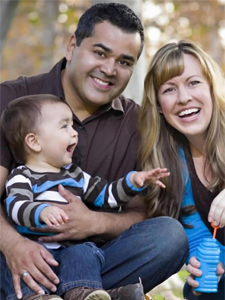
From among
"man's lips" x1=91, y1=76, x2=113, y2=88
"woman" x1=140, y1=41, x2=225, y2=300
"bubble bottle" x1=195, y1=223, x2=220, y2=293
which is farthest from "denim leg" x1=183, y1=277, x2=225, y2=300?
"man's lips" x1=91, y1=76, x2=113, y2=88

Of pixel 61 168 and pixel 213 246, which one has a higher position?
pixel 61 168

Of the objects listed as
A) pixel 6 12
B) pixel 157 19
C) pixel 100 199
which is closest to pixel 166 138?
pixel 100 199

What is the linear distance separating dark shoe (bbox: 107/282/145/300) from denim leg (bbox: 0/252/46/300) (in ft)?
1.59

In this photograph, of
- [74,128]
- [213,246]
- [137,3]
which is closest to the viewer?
[213,246]

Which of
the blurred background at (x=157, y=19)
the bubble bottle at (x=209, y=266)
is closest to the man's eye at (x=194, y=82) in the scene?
the bubble bottle at (x=209, y=266)

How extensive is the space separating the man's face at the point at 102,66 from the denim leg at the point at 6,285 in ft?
4.08

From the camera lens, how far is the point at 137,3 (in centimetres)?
642

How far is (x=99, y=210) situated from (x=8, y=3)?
8476mm

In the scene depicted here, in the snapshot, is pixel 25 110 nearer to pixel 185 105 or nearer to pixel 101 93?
pixel 101 93

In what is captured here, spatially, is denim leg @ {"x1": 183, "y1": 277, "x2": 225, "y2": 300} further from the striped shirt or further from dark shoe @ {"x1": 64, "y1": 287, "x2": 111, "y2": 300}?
dark shoe @ {"x1": 64, "y1": 287, "x2": 111, "y2": 300}

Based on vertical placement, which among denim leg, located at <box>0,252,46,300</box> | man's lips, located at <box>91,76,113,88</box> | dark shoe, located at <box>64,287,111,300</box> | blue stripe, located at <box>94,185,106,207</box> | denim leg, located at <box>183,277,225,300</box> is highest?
man's lips, located at <box>91,76,113,88</box>

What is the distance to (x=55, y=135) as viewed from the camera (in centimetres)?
387

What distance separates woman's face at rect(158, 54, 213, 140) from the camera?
13.6ft

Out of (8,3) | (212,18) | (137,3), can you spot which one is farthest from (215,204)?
(212,18)
